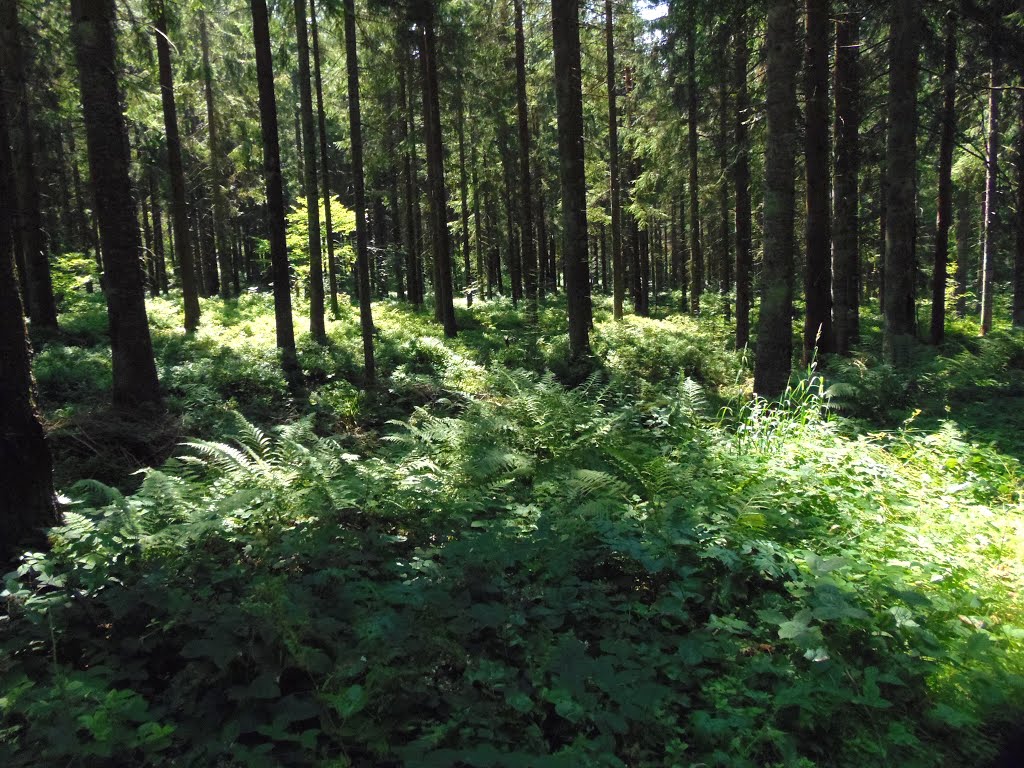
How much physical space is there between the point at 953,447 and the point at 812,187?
7.26m

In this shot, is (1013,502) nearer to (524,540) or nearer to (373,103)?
(524,540)

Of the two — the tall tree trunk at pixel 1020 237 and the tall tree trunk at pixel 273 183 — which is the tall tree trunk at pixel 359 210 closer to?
the tall tree trunk at pixel 273 183

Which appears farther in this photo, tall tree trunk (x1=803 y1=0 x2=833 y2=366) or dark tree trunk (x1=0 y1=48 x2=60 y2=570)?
tall tree trunk (x1=803 y1=0 x2=833 y2=366)

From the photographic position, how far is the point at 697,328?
19984 mm

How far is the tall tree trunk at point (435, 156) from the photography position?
17.0 metres

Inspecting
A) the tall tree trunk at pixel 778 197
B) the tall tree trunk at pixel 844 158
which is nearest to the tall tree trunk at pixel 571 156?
the tall tree trunk at pixel 778 197

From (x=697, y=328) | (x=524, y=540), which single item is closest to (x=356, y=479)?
(x=524, y=540)

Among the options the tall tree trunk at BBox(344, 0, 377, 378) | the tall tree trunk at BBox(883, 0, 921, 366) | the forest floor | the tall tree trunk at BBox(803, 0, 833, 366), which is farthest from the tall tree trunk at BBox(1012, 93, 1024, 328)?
the tall tree trunk at BBox(344, 0, 377, 378)

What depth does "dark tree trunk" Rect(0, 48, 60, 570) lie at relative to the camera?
14.8ft

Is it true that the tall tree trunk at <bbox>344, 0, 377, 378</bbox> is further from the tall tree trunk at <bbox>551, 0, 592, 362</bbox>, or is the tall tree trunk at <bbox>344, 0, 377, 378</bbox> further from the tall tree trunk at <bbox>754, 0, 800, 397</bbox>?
the tall tree trunk at <bbox>754, 0, 800, 397</bbox>

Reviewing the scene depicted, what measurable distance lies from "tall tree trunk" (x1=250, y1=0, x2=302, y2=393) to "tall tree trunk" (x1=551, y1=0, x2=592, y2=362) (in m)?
5.93

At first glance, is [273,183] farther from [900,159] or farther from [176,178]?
[900,159]

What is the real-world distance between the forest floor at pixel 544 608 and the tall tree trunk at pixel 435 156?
40.3 feet

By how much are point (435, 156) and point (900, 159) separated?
12.4 meters
